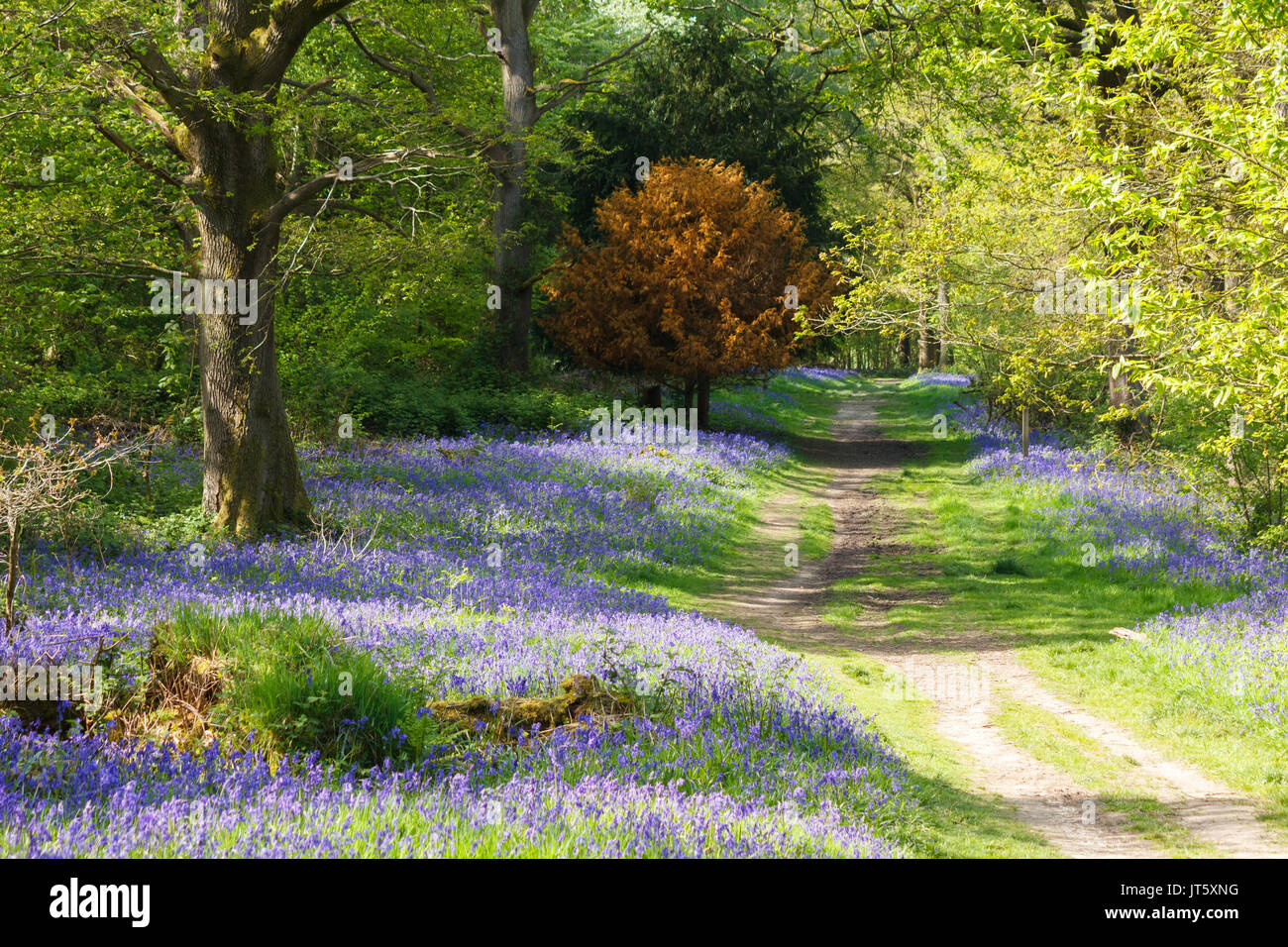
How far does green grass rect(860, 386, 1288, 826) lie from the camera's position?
8.30m

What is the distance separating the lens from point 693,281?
24312mm

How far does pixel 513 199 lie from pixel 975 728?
21.7 metres

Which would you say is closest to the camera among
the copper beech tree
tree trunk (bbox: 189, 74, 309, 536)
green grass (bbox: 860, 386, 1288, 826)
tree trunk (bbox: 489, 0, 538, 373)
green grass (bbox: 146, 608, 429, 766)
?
green grass (bbox: 146, 608, 429, 766)

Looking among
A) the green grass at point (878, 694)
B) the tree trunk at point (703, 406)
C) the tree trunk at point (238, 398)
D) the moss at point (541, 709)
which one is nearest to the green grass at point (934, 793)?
the green grass at point (878, 694)

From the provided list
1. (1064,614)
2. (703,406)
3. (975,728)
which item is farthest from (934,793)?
(703,406)

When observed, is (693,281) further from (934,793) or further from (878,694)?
(934,793)

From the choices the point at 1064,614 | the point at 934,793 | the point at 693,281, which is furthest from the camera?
the point at 693,281

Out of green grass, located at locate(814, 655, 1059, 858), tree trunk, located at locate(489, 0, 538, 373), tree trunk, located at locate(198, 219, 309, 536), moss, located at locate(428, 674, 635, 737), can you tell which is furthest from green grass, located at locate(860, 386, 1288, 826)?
tree trunk, located at locate(489, 0, 538, 373)

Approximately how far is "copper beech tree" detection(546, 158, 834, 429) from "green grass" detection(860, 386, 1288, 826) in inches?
225

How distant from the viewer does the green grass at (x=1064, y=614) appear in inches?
327

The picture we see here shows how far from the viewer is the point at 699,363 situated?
80.5ft

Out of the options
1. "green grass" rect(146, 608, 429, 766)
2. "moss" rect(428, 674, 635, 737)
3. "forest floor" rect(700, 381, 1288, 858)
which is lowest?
"forest floor" rect(700, 381, 1288, 858)

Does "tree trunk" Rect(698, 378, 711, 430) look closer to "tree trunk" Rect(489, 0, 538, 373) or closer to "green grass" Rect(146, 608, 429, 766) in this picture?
"tree trunk" Rect(489, 0, 538, 373)

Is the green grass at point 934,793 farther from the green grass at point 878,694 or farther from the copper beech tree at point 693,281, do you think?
the copper beech tree at point 693,281
